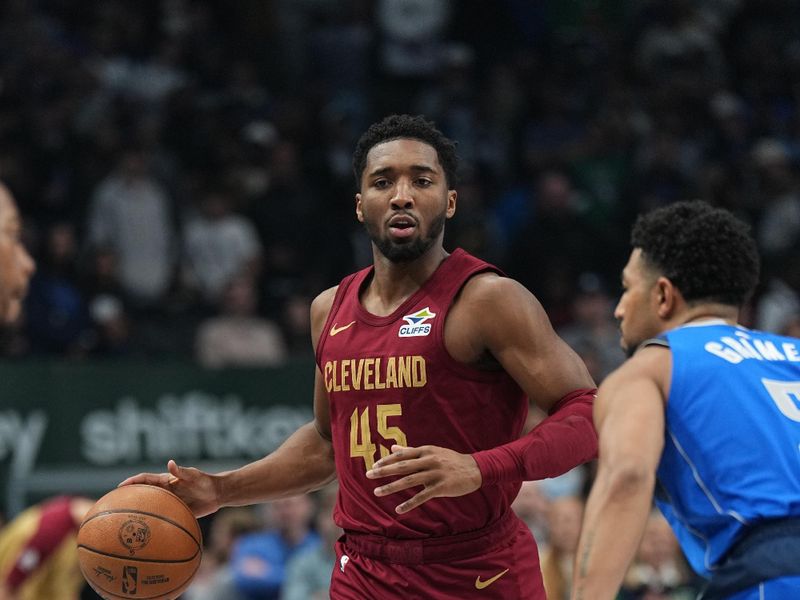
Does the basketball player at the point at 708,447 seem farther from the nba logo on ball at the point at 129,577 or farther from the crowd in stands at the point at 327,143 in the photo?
the crowd in stands at the point at 327,143

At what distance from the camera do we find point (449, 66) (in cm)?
1491

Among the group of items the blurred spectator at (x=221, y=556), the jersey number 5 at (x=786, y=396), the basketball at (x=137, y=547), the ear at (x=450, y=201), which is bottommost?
the blurred spectator at (x=221, y=556)

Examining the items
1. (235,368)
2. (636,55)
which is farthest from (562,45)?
(235,368)

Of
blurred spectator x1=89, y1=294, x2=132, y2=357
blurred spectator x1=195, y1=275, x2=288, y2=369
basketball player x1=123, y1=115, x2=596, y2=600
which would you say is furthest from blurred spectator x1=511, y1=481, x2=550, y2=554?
basketball player x1=123, y1=115, x2=596, y2=600

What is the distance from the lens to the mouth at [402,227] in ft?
16.1

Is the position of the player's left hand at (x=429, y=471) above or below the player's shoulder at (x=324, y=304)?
below

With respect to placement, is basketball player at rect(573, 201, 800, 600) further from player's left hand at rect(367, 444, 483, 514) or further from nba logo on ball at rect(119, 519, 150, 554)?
nba logo on ball at rect(119, 519, 150, 554)

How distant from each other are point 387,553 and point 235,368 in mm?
6436

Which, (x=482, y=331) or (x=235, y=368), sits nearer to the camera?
(x=482, y=331)

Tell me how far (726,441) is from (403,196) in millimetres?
1696

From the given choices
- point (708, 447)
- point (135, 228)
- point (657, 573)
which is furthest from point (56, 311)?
point (708, 447)

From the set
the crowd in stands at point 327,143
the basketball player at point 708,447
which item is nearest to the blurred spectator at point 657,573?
the crowd in stands at point 327,143

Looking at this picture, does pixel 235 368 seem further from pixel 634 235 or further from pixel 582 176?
pixel 634 235

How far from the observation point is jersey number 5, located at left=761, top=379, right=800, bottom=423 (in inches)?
148
